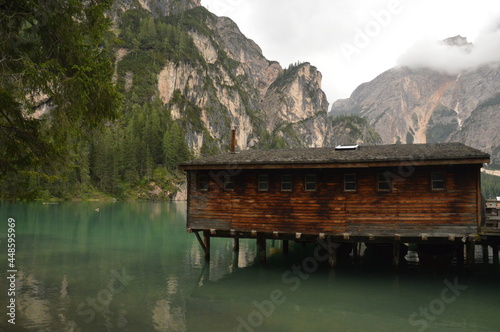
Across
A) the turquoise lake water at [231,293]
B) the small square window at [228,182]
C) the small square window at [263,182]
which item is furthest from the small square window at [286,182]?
the turquoise lake water at [231,293]

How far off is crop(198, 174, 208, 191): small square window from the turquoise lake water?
4997 millimetres

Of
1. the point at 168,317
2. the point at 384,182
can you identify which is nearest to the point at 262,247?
the point at 384,182

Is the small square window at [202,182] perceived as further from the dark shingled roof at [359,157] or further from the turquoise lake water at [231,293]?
the turquoise lake water at [231,293]

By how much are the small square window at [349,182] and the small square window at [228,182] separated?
6558 millimetres

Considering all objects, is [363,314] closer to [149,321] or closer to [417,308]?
[417,308]

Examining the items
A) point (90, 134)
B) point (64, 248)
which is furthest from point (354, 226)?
point (64, 248)

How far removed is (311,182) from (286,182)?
4.70 ft

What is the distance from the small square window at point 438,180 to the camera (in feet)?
65.2

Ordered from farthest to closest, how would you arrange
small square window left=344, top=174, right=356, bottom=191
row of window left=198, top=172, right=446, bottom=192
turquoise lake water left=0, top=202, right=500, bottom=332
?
small square window left=344, top=174, right=356, bottom=191
row of window left=198, top=172, right=446, bottom=192
turquoise lake water left=0, top=202, right=500, bottom=332

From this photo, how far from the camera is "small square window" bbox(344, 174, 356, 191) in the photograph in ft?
69.9

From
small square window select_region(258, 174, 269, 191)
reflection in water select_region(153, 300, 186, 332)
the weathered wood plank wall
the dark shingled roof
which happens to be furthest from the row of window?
reflection in water select_region(153, 300, 186, 332)

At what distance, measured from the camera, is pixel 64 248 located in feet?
101

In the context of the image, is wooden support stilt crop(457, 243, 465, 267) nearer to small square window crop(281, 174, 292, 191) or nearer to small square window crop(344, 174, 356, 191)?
small square window crop(344, 174, 356, 191)

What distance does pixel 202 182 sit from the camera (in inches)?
947
